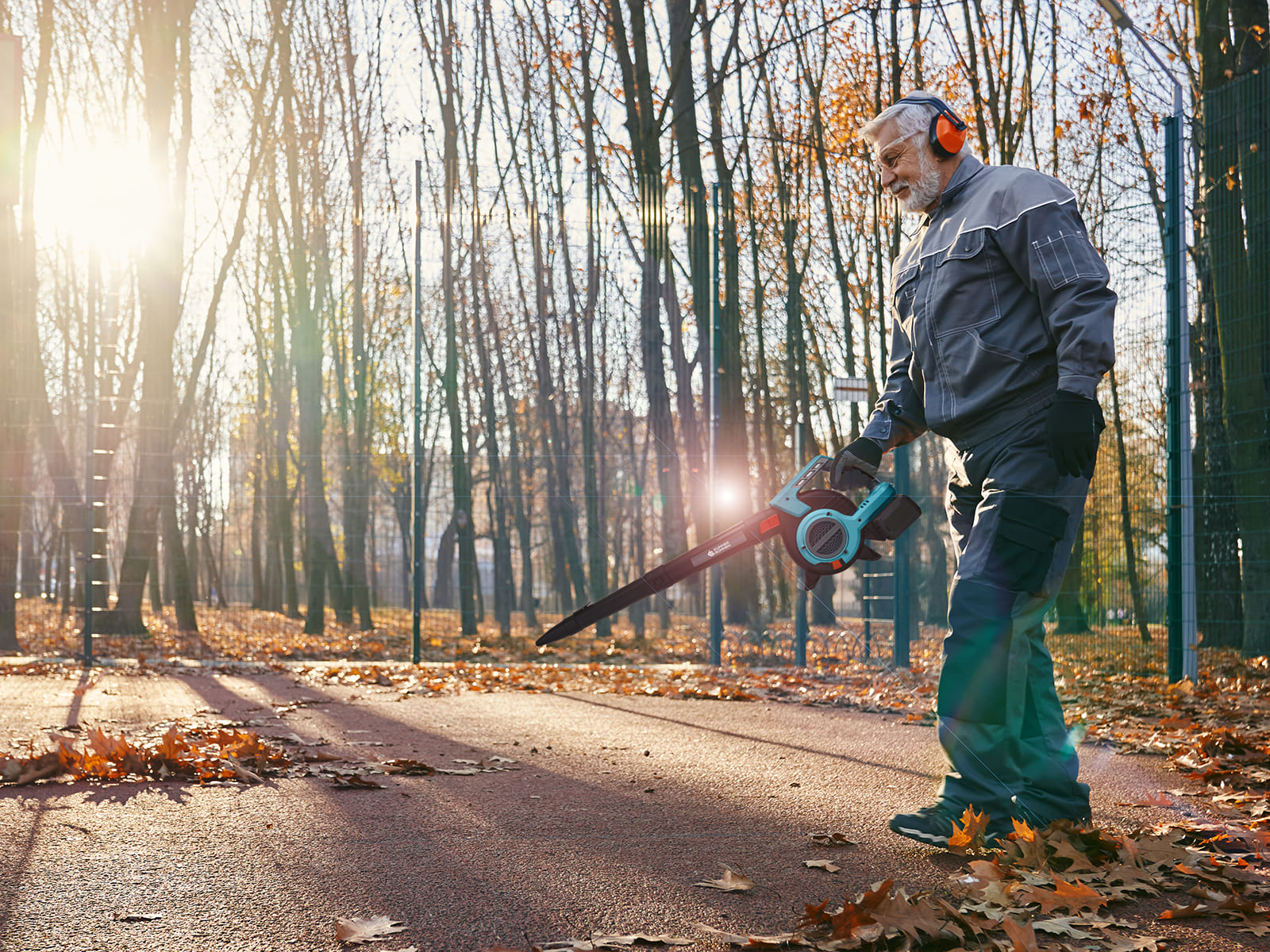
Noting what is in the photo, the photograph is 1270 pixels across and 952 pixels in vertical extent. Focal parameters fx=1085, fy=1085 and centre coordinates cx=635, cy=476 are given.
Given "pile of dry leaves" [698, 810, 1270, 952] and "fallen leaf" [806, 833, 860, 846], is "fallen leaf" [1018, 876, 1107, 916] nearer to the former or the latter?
"pile of dry leaves" [698, 810, 1270, 952]

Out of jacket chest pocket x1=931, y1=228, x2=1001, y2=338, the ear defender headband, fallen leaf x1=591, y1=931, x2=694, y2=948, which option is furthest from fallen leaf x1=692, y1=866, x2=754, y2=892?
the ear defender headband

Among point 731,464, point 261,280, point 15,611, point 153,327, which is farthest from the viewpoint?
point 261,280

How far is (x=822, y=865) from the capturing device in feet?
9.86

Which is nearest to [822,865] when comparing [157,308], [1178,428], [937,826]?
[937,826]

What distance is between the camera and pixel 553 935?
2432 millimetres

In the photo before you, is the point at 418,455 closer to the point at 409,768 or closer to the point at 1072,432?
the point at 409,768

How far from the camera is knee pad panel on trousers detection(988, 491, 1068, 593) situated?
3.10 metres

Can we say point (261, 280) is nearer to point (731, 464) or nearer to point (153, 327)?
point (153, 327)

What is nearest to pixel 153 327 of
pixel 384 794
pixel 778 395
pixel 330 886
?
pixel 778 395

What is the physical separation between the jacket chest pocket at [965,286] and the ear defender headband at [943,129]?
0.32 metres

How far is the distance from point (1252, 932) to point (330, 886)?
87.1 inches

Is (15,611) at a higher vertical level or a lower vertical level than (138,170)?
lower

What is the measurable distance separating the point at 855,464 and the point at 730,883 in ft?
4.73

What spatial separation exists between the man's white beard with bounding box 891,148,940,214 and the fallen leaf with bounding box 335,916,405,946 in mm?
2622
